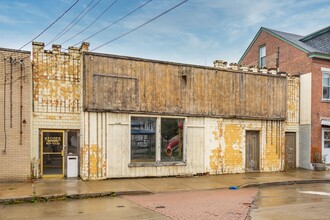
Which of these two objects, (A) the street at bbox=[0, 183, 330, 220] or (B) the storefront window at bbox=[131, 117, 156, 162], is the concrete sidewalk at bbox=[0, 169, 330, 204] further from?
(B) the storefront window at bbox=[131, 117, 156, 162]

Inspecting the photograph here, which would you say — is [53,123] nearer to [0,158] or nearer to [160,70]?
[0,158]

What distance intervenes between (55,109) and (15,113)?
5.39 ft

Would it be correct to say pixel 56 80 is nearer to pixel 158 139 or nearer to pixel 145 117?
pixel 145 117

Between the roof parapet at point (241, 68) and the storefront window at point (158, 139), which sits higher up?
the roof parapet at point (241, 68)

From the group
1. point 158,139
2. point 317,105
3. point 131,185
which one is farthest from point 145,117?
point 317,105

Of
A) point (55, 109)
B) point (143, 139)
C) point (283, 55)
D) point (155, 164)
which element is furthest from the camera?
point (283, 55)

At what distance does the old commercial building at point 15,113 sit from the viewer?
46.9 feet

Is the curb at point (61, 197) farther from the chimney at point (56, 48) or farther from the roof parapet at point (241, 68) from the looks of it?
the roof parapet at point (241, 68)

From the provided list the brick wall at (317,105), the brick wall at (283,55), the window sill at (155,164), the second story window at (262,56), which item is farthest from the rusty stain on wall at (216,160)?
the second story window at (262,56)

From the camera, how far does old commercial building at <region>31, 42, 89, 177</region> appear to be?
1518 cm

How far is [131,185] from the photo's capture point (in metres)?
14.1

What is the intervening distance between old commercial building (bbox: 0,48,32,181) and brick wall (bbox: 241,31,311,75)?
50.0 feet

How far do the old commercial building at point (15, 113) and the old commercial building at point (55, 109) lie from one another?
1.52ft

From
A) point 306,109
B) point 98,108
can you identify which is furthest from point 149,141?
point 306,109
